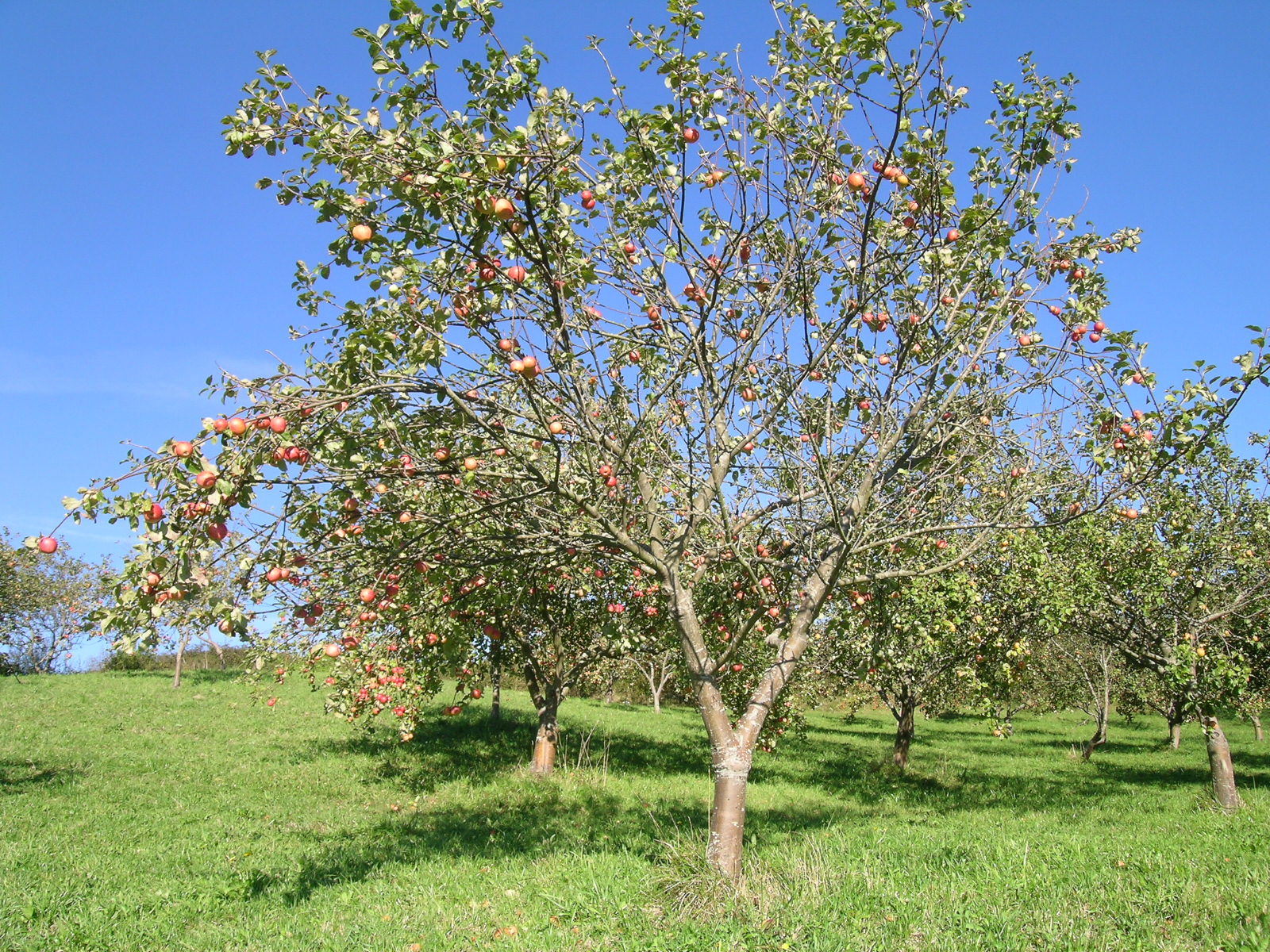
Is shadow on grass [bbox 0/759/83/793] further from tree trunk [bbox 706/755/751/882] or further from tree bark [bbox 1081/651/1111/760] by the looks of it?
tree bark [bbox 1081/651/1111/760]

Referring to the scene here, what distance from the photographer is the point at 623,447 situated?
536cm

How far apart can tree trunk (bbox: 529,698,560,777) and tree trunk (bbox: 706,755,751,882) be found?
30.1 ft

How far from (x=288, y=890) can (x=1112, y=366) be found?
27.7ft

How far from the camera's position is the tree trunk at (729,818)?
5.85 meters

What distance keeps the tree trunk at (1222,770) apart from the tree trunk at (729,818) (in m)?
10.5

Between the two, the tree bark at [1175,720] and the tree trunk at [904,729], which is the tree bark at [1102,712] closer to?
the tree bark at [1175,720]

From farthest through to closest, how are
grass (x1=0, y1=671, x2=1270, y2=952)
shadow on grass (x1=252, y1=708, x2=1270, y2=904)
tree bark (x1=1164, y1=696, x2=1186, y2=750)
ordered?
tree bark (x1=1164, y1=696, x2=1186, y2=750)
shadow on grass (x1=252, y1=708, x2=1270, y2=904)
grass (x1=0, y1=671, x2=1270, y2=952)

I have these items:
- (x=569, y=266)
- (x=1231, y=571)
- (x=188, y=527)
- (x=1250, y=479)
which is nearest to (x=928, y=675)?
(x=1231, y=571)

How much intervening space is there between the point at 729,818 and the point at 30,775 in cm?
1311

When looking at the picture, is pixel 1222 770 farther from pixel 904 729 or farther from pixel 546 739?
pixel 546 739

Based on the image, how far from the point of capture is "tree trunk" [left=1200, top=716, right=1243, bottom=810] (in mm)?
12375

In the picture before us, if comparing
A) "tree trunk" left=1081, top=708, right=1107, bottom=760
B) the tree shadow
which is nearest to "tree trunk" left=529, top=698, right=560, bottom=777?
the tree shadow

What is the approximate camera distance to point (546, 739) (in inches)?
581

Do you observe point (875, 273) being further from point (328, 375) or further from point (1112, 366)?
point (328, 375)
